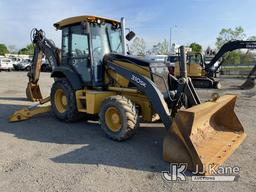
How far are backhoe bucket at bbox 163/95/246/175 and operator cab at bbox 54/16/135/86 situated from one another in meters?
2.84

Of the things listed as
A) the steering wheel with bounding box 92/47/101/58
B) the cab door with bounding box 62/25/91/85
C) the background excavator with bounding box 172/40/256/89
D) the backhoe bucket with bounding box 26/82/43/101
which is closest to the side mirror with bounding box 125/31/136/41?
the steering wheel with bounding box 92/47/101/58

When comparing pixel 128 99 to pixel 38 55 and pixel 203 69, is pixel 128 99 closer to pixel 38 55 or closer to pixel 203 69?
pixel 38 55

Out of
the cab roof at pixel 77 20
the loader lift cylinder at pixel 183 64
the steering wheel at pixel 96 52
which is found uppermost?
the cab roof at pixel 77 20

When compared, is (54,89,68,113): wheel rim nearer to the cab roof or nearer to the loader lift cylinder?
the cab roof

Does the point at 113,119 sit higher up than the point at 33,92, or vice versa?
the point at 33,92

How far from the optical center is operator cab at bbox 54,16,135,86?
6969mm

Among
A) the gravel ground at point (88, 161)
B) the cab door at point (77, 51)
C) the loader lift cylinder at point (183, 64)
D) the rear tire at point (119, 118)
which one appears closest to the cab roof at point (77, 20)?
the cab door at point (77, 51)

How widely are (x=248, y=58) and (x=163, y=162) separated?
3428 cm

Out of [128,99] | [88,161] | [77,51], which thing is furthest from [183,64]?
[77,51]

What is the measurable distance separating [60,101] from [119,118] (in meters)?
2.70

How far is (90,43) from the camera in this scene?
22.7ft

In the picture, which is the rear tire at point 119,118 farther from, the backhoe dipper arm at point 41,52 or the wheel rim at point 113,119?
the backhoe dipper arm at point 41,52

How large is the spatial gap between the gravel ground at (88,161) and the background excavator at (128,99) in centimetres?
30

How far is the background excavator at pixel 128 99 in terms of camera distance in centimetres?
482
